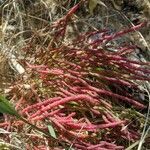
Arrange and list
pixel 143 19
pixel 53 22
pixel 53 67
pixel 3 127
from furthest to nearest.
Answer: pixel 143 19 → pixel 53 22 → pixel 53 67 → pixel 3 127

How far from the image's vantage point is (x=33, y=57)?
231cm

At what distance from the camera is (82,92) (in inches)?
80.7

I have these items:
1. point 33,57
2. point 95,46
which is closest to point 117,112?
point 95,46

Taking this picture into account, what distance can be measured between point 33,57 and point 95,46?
0.31m

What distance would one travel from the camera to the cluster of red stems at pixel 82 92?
6.21 ft

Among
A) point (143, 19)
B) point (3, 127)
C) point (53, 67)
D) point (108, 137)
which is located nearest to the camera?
point (3, 127)

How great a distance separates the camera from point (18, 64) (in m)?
2.26

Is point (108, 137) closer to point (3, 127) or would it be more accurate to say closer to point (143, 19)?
point (3, 127)

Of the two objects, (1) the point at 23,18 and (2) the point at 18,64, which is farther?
(1) the point at 23,18

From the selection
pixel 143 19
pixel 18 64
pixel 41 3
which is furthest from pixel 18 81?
pixel 143 19

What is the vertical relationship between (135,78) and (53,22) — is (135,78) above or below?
below

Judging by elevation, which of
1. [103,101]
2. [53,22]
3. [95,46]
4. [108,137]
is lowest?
[108,137]

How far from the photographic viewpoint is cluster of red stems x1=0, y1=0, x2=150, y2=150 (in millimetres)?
1894

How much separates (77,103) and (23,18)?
0.71 m
